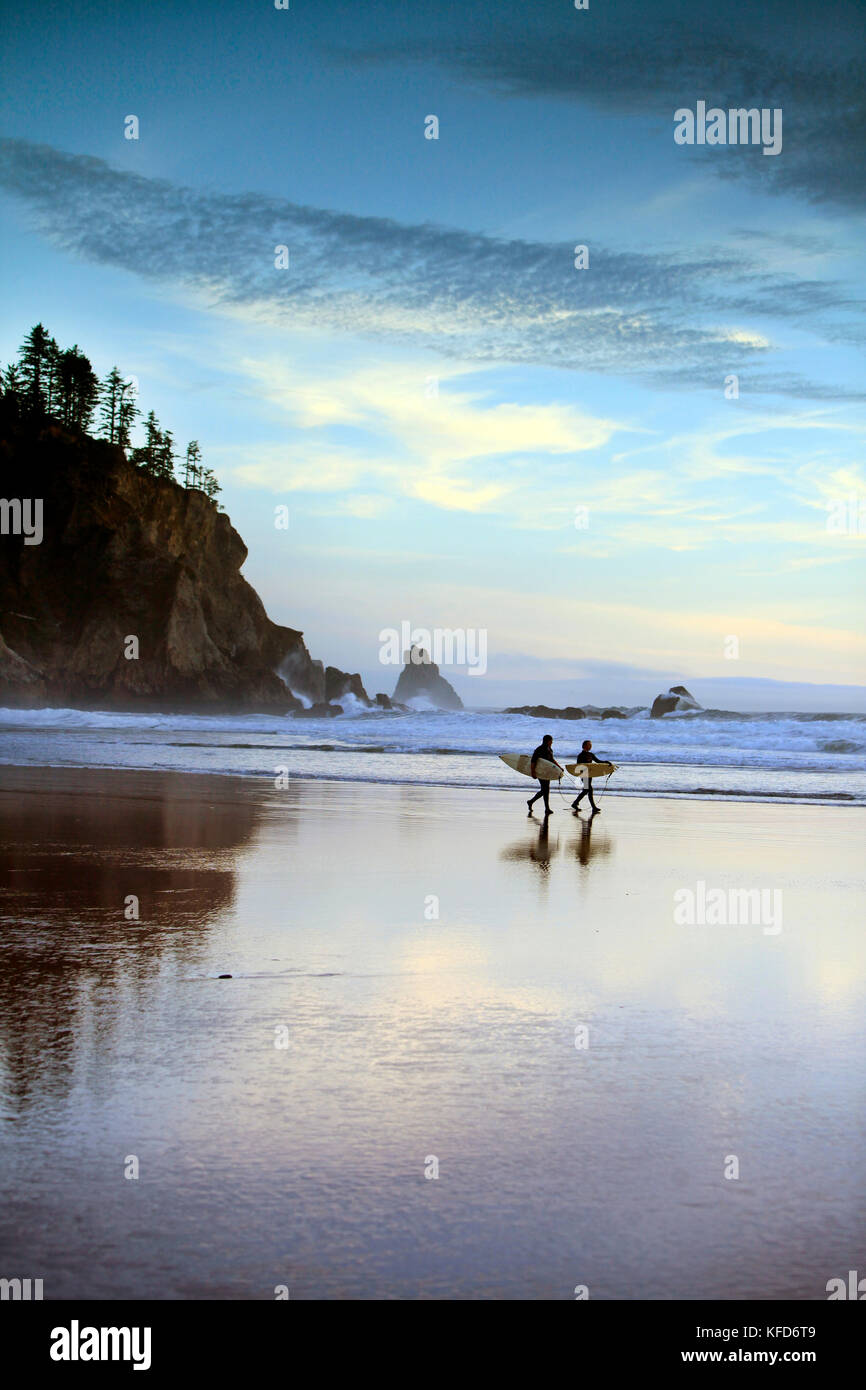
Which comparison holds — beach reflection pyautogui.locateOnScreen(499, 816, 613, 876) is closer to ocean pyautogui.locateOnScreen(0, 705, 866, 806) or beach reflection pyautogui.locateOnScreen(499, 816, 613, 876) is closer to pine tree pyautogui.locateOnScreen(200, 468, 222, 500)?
ocean pyautogui.locateOnScreen(0, 705, 866, 806)

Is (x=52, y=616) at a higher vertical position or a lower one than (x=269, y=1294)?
higher

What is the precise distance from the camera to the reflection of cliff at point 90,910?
191 inches

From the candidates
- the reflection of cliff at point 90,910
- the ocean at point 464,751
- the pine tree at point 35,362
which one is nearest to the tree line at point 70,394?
the pine tree at point 35,362

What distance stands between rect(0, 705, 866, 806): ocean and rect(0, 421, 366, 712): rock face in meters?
23.2

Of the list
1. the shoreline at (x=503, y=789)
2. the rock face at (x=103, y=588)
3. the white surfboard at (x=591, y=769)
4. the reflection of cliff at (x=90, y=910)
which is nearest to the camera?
the reflection of cliff at (x=90, y=910)

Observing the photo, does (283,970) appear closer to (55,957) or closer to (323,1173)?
(55,957)

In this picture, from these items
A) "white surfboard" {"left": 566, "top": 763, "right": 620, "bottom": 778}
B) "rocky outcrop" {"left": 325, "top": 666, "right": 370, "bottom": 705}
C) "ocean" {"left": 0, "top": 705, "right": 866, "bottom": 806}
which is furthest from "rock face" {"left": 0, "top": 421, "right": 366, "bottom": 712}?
"white surfboard" {"left": 566, "top": 763, "right": 620, "bottom": 778}

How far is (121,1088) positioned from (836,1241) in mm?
2657

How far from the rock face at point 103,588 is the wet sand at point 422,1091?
69.1m

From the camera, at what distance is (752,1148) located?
382cm

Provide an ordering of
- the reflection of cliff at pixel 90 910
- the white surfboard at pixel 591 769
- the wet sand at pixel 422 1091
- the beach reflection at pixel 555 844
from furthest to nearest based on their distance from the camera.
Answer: the white surfboard at pixel 591 769, the beach reflection at pixel 555 844, the reflection of cliff at pixel 90 910, the wet sand at pixel 422 1091

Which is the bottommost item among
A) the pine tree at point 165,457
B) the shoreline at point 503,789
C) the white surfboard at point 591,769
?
the shoreline at point 503,789

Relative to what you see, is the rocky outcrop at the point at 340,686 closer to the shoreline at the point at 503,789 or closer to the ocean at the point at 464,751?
the ocean at the point at 464,751
